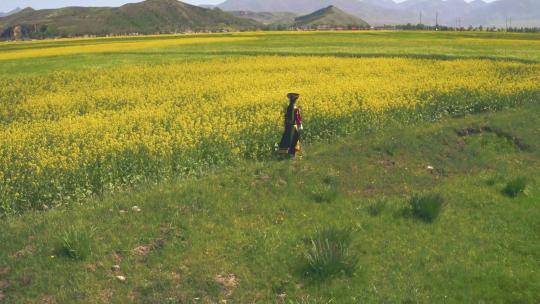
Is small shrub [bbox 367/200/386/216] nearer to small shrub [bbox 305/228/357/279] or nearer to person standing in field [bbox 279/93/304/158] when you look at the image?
small shrub [bbox 305/228/357/279]

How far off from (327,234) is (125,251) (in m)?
3.32

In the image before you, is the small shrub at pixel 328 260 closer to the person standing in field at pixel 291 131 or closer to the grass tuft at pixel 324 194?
the grass tuft at pixel 324 194

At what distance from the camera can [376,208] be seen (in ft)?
32.0

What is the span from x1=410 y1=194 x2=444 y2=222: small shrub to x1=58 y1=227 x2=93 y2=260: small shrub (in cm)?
612

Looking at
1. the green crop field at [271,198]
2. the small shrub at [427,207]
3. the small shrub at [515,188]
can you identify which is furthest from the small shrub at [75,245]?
the small shrub at [515,188]

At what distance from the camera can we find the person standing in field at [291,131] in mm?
12430

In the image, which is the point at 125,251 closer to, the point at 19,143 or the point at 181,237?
the point at 181,237

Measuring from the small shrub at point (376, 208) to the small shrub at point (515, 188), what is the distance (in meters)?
3.24

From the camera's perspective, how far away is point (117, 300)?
6.68 meters

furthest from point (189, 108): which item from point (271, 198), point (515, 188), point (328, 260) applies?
point (328, 260)

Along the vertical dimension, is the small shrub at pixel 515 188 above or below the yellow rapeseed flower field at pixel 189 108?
below

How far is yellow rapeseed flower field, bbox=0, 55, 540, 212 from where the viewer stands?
11742 mm

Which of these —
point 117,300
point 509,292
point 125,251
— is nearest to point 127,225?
point 125,251

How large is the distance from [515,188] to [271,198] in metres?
5.58
